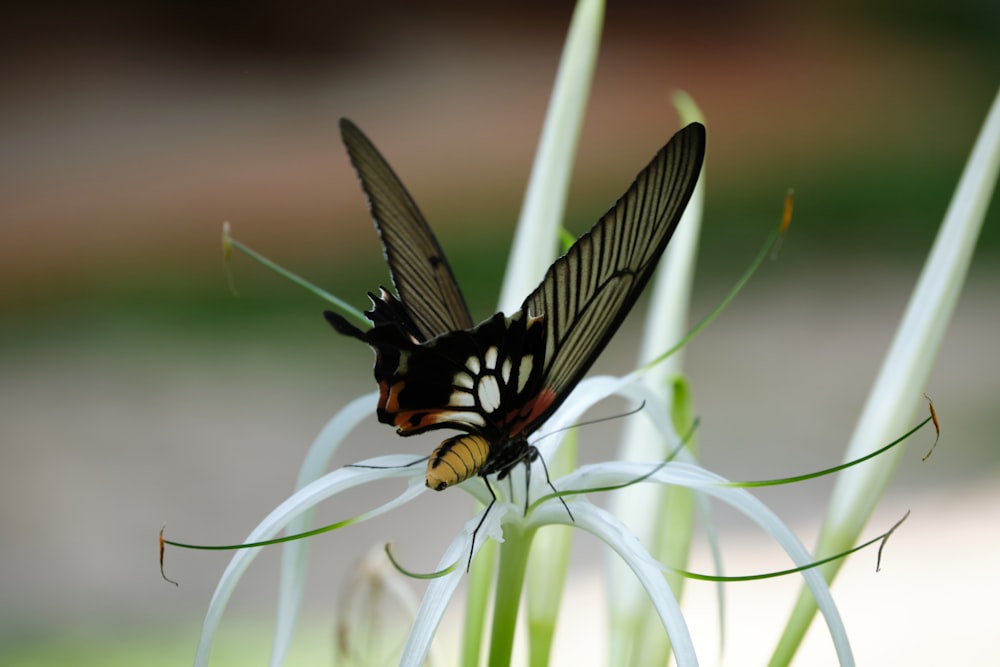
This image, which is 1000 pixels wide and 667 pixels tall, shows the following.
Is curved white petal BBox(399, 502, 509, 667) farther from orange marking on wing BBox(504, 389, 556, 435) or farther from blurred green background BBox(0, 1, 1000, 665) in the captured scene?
blurred green background BBox(0, 1, 1000, 665)

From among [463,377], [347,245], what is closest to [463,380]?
[463,377]

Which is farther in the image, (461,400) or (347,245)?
(347,245)

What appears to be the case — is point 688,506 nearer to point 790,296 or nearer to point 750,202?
point 790,296

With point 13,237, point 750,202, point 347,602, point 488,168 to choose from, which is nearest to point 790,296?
point 750,202

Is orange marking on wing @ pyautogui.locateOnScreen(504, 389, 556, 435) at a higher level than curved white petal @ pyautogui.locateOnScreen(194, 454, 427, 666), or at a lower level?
higher

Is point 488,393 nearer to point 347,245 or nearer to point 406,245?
point 406,245

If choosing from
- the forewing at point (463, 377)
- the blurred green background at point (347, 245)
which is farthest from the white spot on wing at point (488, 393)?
the blurred green background at point (347, 245)

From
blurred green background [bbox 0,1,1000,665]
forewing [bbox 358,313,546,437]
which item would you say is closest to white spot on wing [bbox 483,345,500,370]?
forewing [bbox 358,313,546,437]
